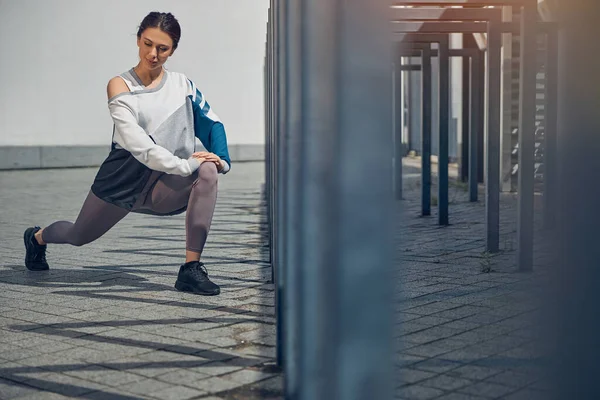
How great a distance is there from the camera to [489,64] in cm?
604

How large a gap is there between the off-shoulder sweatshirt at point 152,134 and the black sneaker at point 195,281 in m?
0.47

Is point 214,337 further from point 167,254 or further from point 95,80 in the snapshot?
point 95,80

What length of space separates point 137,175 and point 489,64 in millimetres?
2358

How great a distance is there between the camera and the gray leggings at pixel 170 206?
16.0ft

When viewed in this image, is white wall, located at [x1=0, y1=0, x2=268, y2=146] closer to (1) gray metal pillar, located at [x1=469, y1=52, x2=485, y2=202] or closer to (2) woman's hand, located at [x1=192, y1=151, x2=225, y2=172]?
(1) gray metal pillar, located at [x1=469, y1=52, x2=485, y2=202]

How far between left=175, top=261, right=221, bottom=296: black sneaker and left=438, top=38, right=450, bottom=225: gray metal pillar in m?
3.37

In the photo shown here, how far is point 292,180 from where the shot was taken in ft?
8.61

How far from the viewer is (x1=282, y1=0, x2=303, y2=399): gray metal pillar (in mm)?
2576

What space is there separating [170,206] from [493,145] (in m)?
1.98

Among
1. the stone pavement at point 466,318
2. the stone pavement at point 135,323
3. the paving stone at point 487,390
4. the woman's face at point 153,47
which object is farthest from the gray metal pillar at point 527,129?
the paving stone at point 487,390

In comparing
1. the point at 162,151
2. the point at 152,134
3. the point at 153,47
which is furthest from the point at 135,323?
the point at 153,47

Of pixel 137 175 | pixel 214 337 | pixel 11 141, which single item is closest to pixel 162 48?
pixel 137 175

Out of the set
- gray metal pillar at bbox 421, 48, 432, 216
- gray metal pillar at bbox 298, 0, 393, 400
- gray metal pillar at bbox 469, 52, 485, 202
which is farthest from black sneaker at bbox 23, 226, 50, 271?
gray metal pillar at bbox 469, 52, 485, 202

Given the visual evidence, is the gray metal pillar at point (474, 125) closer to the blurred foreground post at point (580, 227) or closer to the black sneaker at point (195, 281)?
the black sneaker at point (195, 281)
